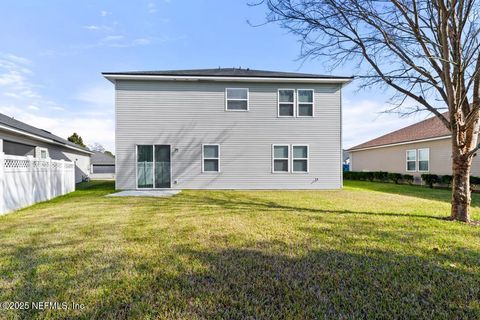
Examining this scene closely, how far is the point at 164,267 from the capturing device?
284 cm

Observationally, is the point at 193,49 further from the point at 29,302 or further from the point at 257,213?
the point at 29,302

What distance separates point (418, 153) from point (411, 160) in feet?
2.41

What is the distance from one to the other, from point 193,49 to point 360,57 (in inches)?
401

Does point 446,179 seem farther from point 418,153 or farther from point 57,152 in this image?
point 57,152

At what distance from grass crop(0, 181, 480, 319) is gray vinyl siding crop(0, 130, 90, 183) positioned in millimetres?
7373

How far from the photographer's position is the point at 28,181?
7.43 meters

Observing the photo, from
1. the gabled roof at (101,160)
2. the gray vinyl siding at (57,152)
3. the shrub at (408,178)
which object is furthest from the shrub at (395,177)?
the gabled roof at (101,160)

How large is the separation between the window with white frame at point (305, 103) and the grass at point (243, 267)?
7.44 meters

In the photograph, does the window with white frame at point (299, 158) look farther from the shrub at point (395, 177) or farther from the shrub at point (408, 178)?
the shrub at point (395, 177)

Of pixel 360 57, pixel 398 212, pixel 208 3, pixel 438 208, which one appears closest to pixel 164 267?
pixel 398 212

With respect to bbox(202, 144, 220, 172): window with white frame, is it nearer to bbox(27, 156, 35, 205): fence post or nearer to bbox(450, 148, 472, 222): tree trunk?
bbox(27, 156, 35, 205): fence post

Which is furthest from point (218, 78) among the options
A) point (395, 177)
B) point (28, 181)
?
point (395, 177)

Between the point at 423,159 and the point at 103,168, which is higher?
the point at 423,159

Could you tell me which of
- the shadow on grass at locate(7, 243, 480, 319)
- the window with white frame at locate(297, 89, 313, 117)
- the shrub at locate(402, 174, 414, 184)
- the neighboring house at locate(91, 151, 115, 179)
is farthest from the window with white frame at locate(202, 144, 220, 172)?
the neighboring house at locate(91, 151, 115, 179)
